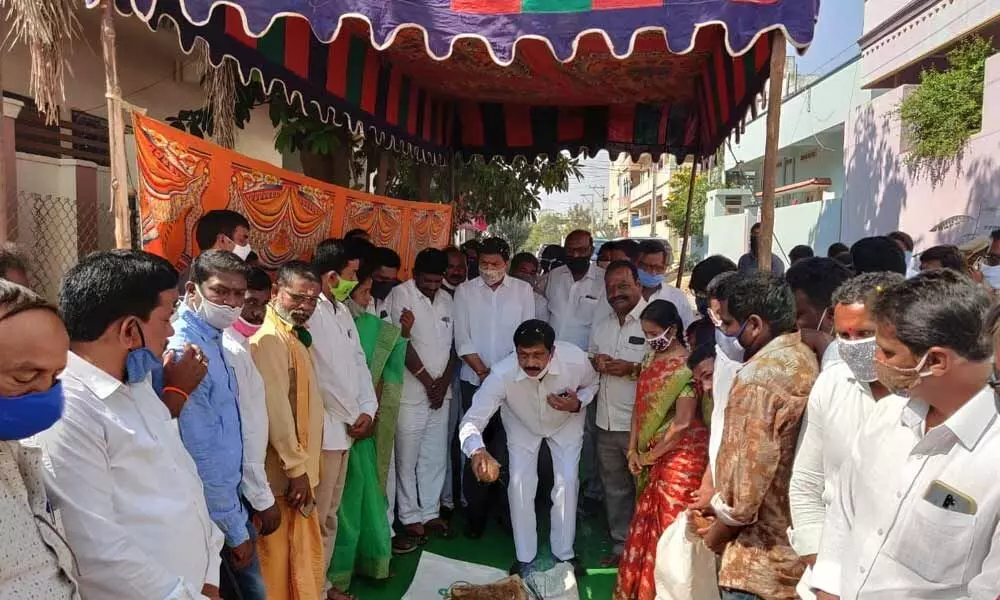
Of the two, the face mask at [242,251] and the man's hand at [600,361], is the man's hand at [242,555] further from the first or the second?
the man's hand at [600,361]

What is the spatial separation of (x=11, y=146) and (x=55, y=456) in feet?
12.4

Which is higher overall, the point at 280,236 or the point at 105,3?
the point at 105,3

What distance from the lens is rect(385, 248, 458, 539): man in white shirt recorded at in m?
4.16

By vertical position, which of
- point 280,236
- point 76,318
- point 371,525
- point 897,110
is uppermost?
point 897,110

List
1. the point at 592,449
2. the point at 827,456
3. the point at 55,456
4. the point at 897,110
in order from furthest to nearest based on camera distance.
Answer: the point at 897,110 < the point at 592,449 < the point at 827,456 < the point at 55,456

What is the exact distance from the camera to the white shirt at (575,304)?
5.23 metres

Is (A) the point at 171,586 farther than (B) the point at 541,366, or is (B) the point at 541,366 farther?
(B) the point at 541,366

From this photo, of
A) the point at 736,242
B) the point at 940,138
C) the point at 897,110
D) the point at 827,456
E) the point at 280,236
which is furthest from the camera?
the point at 736,242

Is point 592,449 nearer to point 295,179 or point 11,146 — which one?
point 295,179

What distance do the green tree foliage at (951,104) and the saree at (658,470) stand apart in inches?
332

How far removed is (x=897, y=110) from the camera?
423 inches

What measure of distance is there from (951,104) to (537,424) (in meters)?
9.01

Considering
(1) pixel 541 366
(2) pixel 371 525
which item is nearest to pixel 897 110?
(1) pixel 541 366

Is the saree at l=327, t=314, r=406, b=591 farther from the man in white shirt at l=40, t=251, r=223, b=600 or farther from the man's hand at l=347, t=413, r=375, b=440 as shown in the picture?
the man in white shirt at l=40, t=251, r=223, b=600
